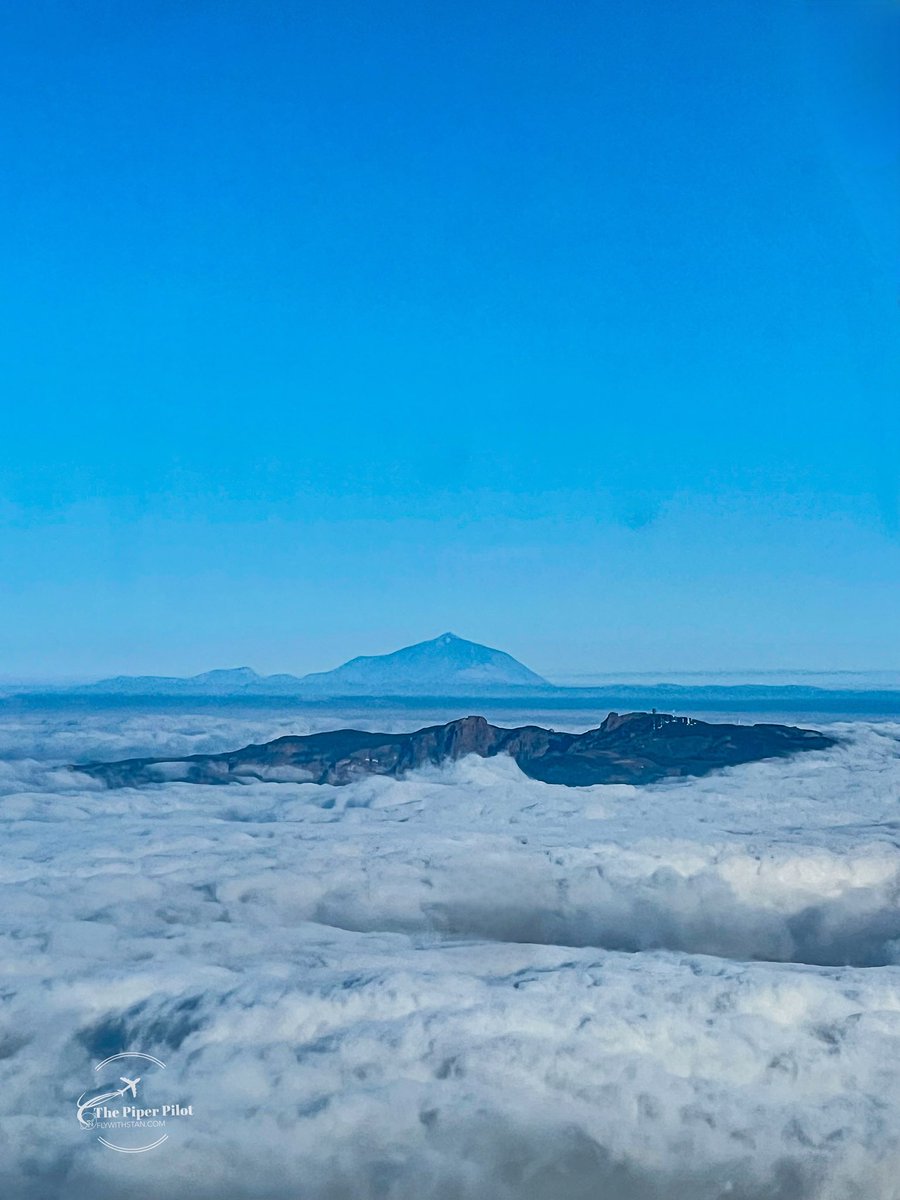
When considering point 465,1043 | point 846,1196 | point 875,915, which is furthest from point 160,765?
point 846,1196

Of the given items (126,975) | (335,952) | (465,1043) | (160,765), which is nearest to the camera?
(465,1043)

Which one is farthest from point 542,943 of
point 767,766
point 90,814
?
point 767,766

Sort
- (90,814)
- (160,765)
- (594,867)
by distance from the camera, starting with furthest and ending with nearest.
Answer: (160,765) < (90,814) < (594,867)

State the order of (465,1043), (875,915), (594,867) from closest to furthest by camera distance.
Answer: (465,1043) < (875,915) < (594,867)

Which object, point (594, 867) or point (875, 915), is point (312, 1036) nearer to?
point (594, 867)

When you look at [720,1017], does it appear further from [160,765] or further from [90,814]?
[160,765]

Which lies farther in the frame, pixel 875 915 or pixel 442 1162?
pixel 875 915
